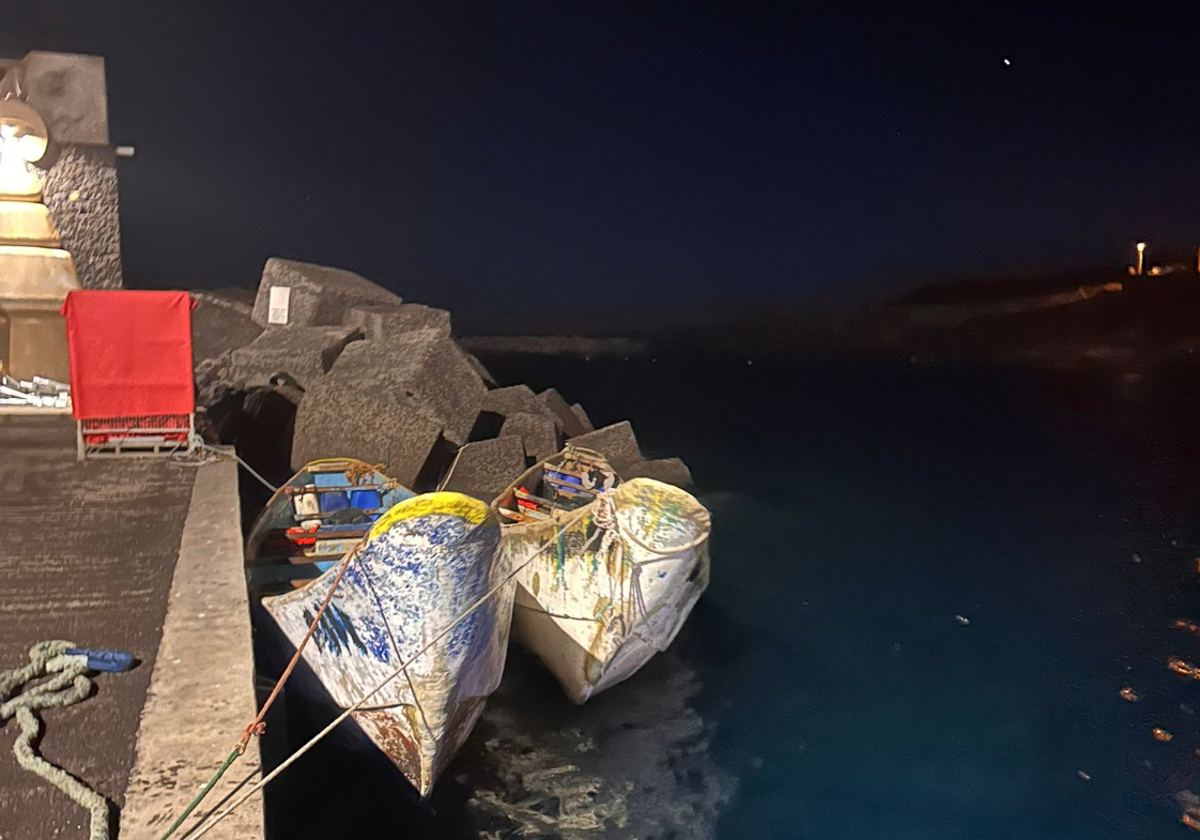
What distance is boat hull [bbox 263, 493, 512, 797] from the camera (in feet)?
17.0

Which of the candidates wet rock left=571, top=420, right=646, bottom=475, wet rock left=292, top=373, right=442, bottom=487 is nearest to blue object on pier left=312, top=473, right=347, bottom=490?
wet rock left=292, top=373, right=442, bottom=487

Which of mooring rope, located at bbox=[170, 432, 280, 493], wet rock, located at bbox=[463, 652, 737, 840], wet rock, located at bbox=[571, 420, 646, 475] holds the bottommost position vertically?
wet rock, located at bbox=[463, 652, 737, 840]

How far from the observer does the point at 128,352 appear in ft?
27.2

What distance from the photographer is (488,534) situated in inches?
210

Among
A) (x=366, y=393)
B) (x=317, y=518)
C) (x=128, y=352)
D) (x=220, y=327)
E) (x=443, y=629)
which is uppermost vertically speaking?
(x=128, y=352)

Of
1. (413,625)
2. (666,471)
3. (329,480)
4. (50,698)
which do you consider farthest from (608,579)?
(666,471)

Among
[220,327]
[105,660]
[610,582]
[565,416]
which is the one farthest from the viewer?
[565,416]

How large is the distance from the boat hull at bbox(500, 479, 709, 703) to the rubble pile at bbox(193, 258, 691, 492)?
10.7 ft

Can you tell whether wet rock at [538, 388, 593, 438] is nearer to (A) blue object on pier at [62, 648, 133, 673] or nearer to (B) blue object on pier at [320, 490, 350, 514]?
(B) blue object on pier at [320, 490, 350, 514]

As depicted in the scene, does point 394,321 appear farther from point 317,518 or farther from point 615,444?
point 317,518

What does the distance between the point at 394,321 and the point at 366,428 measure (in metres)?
2.76

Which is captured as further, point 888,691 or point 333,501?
point 888,691

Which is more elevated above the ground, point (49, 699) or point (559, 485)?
point (49, 699)

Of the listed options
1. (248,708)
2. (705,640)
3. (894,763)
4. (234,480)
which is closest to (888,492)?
(705,640)
